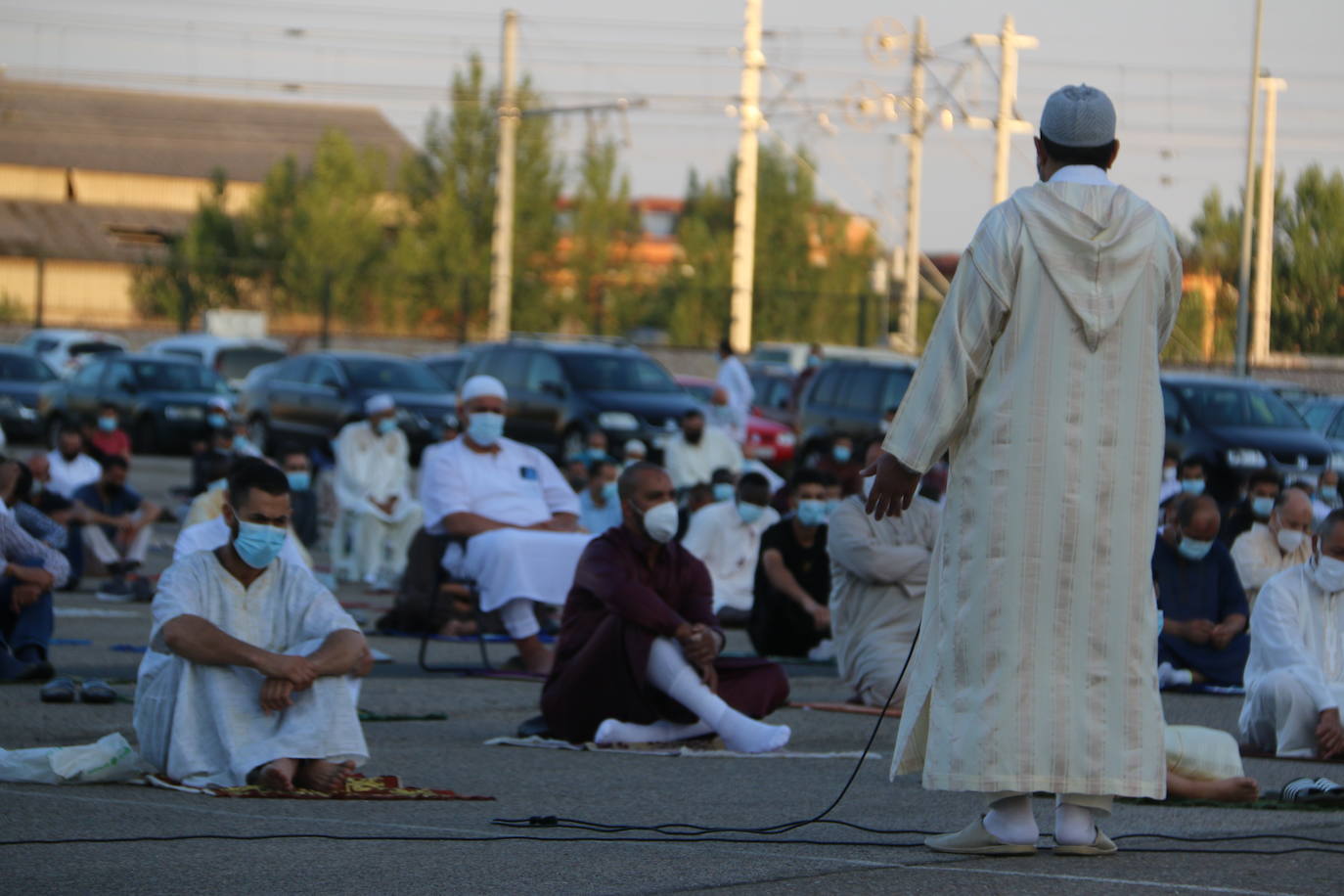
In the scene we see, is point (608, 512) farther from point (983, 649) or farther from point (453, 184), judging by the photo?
point (453, 184)

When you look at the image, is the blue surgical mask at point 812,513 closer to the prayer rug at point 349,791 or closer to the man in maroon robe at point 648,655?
the man in maroon robe at point 648,655

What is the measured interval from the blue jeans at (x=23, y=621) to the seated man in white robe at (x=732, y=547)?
214 inches

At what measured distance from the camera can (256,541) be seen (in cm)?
792

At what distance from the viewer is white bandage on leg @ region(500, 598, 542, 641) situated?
503 inches

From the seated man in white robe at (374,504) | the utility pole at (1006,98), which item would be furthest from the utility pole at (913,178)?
the seated man in white robe at (374,504)

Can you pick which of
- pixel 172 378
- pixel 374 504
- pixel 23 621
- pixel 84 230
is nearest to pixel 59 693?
pixel 23 621

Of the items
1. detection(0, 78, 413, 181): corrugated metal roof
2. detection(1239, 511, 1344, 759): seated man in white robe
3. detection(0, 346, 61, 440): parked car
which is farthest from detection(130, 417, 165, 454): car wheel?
detection(0, 78, 413, 181): corrugated metal roof

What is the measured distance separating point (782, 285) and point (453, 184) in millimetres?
13283

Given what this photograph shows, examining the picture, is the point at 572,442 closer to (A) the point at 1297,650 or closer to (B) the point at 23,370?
(B) the point at 23,370

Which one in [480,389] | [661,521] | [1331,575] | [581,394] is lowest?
[581,394]

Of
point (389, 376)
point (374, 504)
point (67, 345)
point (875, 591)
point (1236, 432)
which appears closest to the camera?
point (875, 591)

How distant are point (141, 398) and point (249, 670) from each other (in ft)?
85.2

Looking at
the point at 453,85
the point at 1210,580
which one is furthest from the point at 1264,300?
the point at 1210,580

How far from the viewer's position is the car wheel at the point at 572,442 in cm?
2877
